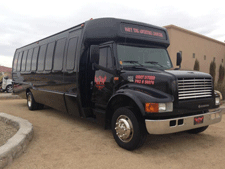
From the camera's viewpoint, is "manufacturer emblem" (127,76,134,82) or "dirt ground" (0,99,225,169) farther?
"manufacturer emblem" (127,76,134,82)

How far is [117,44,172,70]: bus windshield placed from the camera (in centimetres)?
487

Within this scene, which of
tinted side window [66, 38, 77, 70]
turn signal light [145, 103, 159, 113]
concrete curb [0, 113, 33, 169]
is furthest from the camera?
tinted side window [66, 38, 77, 70]

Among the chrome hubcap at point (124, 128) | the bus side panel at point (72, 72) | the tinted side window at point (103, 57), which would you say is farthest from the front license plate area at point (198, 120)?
the bus side panel at point (72, 72)

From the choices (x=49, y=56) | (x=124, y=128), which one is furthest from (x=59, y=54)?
(x=124, y=128)

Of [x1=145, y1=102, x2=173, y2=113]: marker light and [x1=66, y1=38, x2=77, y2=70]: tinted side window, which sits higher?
[x1=66, y1=38, x2=77, y2=70]: tinted side window

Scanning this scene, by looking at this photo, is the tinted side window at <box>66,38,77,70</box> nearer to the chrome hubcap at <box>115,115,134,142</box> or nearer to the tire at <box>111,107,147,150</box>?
the tire at <box>111,107,147,150</box>

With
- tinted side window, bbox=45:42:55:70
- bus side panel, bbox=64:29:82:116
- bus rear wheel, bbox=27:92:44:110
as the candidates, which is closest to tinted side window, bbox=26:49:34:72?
bus rear wheel, bbox=27:92:44:110

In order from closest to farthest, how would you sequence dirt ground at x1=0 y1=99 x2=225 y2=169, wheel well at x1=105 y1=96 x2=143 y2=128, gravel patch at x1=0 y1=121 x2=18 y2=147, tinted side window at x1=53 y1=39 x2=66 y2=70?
dirt ground at x1=0 y1=99 x2=225 y2=169 < wheel well at x1=105 y1=96 x2=143 y2=128 < gravel patch at x1=0 y1=121 x2=18 y2=147 < tinted side window at x1=53 y1=39 x2=66 y2=70

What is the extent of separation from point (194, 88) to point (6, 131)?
4466 mm

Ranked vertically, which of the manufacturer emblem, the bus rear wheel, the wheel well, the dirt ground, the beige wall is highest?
the beige wall

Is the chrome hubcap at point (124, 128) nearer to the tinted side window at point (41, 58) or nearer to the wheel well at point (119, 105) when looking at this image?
the wheel well at point (119, 105)

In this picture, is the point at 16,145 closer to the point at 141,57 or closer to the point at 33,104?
the point at 141,57

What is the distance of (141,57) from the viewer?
5.06 meters

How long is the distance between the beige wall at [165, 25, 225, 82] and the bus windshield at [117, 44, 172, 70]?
1284 cm
